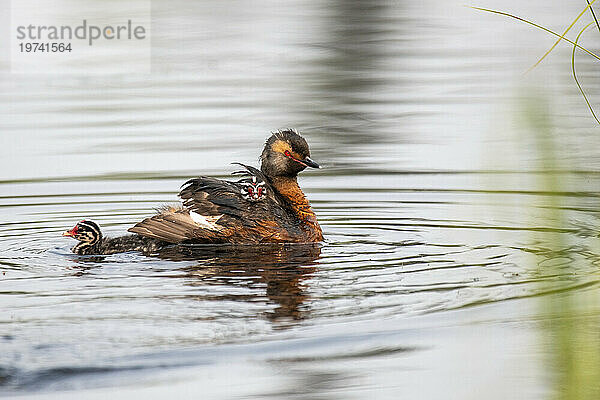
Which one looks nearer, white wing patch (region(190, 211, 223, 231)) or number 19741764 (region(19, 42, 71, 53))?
white wing patch (region(190, 211, 223, 231))

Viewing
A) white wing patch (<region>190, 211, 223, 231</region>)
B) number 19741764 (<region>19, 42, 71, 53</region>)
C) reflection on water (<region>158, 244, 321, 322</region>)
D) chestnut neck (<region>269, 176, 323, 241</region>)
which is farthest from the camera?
number 19741764 (<region>19, 42, 71, 53</region>)

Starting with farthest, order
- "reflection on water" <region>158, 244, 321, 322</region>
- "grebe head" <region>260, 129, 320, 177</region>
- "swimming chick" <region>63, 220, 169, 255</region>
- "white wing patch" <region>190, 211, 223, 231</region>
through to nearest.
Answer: "grebe head" <region>260, 129, 320, 177</region>, "white wing patch" <region>190, 211, 223, 231</region>, "swimming chick" <region>63, 220, 169, 255</region>, "reflection on water" <region>158, 244, 321, 322</region>

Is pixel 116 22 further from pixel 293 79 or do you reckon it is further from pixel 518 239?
pixel 518 239

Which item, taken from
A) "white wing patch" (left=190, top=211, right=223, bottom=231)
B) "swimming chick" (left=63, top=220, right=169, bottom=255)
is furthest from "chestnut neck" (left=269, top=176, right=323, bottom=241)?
"swimming chick" (left=63, top=220, right=169, bottom=255)

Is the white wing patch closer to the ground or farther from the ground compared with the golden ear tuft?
closer to the ground

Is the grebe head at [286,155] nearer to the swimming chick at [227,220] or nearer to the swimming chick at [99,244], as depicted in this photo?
the swimming chick at [227,220]

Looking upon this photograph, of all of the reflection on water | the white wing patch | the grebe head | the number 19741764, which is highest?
the number 19741764

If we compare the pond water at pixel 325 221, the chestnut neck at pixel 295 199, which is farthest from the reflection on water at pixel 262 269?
the chestnut neck at pixel 295 199

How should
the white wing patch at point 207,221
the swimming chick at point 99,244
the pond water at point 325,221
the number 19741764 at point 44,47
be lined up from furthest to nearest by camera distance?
the number 19741764 at point 44,47
the white wing patch at point 207,221
the swimming chick at point 99,244
the pond water at point 325,221

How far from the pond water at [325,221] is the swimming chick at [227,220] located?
171mm

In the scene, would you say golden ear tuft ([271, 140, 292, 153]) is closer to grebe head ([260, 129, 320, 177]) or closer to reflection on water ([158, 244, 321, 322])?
grebe head ([260, 129, 320, 177])

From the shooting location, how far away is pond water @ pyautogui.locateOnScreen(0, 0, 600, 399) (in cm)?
503

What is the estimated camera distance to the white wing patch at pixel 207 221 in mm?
8352

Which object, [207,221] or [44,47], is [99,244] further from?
[44,47]
